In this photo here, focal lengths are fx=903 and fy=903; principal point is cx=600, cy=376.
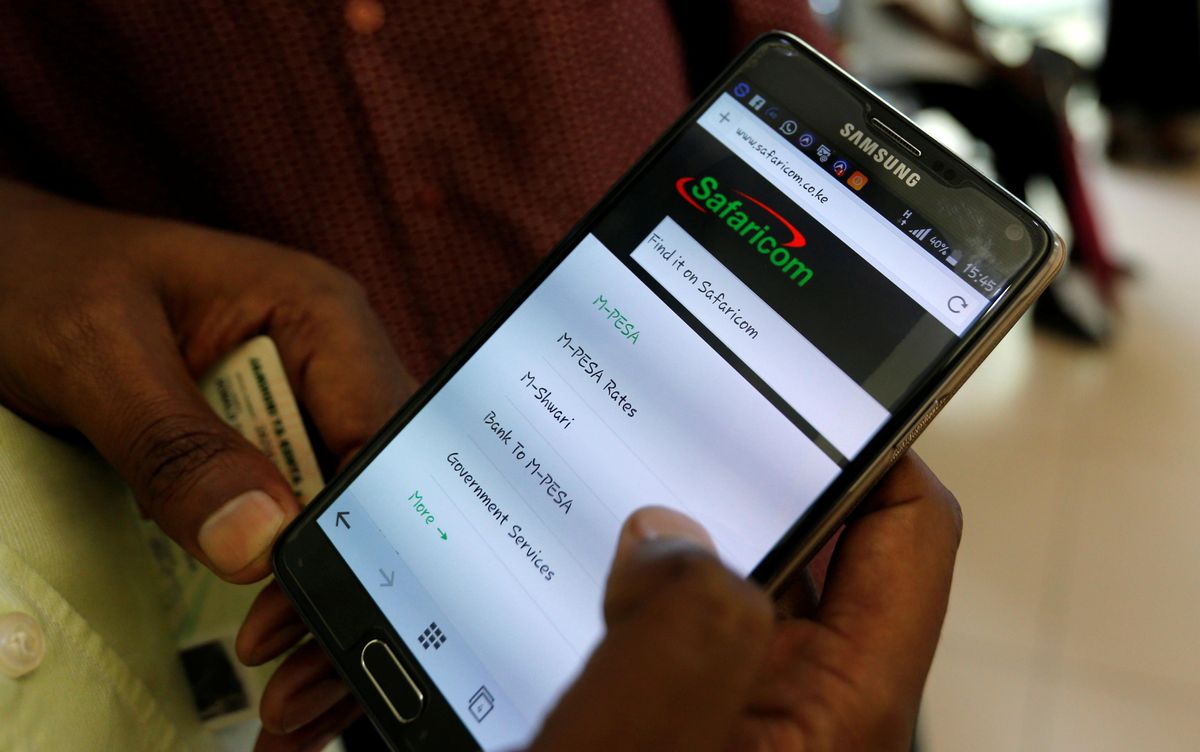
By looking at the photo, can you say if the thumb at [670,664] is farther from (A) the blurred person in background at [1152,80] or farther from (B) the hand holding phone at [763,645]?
(A) the blurred person in background at [1152,80]

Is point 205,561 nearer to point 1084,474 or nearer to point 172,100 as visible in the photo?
point 172,100

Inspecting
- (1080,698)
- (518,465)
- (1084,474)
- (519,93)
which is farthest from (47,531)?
(1084,474)

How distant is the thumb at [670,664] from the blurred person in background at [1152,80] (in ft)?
5.60

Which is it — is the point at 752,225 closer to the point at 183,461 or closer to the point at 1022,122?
the point at 183,461

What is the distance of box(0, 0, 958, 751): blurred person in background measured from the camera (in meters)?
0.42

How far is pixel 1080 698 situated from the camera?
1109mm

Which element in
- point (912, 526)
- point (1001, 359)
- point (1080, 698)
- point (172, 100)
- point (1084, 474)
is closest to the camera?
point (912, 526)

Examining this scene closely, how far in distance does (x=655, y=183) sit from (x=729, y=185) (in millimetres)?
41

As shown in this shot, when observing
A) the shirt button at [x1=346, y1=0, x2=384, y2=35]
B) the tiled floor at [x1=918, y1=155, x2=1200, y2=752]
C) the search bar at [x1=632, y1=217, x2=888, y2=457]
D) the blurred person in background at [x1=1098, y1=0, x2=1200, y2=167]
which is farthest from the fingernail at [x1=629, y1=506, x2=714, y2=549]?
the blurred person in background at [x1=1098, y1=0, x2=1200, y2=167]

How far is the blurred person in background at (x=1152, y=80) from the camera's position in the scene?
157cm

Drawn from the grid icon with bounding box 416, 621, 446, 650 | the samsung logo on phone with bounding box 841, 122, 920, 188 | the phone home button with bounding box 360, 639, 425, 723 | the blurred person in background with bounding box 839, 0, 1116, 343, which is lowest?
the phone home button with bounding box 360, 639, 425, 723

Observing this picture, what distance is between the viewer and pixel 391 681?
1.50 ft

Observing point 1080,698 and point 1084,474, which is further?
point 1084,474

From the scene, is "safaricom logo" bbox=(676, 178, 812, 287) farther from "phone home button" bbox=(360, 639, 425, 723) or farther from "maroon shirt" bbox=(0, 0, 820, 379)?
"phone home button" bbox=(360, 639, 425, 723)
